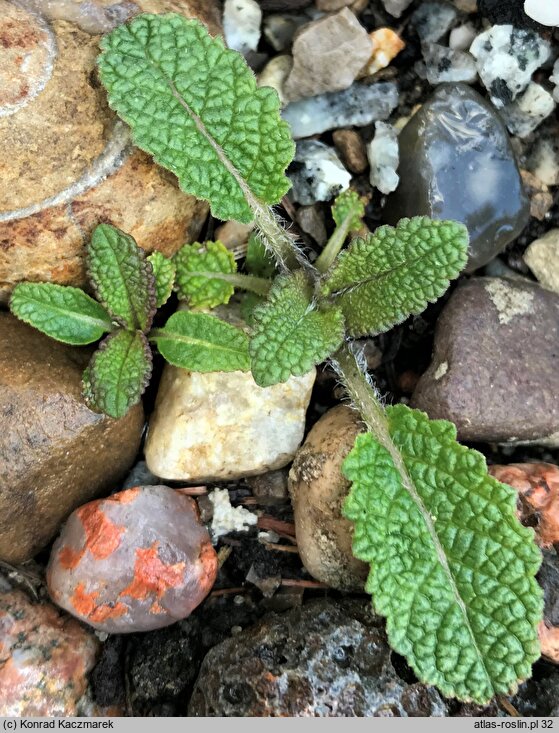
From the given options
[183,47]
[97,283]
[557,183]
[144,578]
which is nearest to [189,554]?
[144,578]

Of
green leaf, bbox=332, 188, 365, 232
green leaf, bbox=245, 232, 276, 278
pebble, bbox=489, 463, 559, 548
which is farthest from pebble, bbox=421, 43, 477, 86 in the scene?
pebble, bbox=489, 463, 559, 548

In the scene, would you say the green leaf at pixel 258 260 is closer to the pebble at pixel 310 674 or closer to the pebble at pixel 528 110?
the pebble at pixel 528 110

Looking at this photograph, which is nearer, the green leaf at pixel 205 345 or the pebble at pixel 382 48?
the green leaf at pixel 205 345

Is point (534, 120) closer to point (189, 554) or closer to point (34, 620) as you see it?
point (189, 554)

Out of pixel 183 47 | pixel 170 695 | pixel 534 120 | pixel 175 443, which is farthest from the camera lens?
pixel 534 120

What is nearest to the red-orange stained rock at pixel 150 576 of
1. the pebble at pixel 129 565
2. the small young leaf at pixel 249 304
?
the pebble at pixel 129 565

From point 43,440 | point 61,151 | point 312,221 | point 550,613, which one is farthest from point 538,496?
point 61,151
